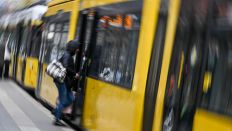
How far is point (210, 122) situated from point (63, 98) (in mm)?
6713

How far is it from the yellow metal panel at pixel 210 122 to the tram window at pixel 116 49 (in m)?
2.41

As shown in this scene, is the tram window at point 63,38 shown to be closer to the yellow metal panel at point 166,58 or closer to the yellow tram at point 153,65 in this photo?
the yellow tram at point 153,65

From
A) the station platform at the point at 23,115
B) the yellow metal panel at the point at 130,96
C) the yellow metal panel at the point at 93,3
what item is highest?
the yellow metal panel at the point at 93,3

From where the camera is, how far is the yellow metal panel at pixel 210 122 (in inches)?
214

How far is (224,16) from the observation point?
18.8ft

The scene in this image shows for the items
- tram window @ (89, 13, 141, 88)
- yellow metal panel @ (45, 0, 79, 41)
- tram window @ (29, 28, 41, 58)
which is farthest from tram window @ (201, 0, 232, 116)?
tram window @ (29, 28, 41, 58)

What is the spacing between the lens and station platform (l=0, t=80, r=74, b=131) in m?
12.0

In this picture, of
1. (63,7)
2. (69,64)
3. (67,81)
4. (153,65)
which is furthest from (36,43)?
(153,65)

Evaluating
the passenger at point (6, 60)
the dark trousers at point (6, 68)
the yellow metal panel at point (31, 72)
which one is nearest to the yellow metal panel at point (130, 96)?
the yellow metal panel at point (31, 72)

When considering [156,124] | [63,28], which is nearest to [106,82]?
[156,124]

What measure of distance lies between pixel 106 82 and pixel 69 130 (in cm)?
277

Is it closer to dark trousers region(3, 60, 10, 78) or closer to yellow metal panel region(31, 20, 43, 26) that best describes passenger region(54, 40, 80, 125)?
yellow metal panel region(31, 20, 43, 26)

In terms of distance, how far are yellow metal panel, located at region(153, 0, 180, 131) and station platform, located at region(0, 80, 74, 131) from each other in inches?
192

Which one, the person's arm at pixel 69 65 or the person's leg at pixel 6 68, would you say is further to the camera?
the person's leg at pixel 6 68
